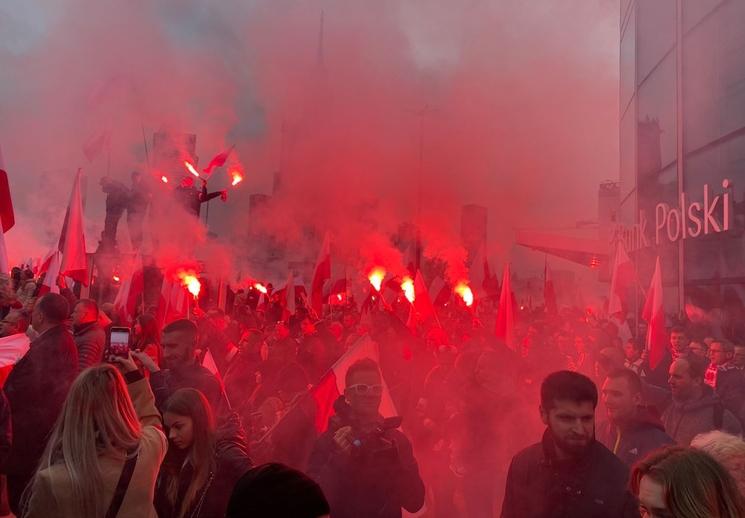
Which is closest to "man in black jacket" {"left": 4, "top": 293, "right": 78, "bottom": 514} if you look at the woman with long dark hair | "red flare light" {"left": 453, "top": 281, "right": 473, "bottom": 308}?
the woman with long dark hair

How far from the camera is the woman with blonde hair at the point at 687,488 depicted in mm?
1875

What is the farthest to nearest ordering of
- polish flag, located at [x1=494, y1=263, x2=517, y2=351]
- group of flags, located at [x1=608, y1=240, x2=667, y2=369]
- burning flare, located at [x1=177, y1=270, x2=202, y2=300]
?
burning flare, located at [x1=177, y1=270, x2=202, y2=300] < polish flag, located at [x1=494, y1=263, x2=517, y2=351] < group of flags, located at [x1=608, y1=240, x2=667, y2=369]

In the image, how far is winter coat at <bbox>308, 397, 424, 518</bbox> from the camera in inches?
120

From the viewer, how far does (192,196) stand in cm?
1802

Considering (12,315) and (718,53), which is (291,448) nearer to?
(12,315)

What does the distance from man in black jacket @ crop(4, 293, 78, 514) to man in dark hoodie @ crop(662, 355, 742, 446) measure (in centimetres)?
416

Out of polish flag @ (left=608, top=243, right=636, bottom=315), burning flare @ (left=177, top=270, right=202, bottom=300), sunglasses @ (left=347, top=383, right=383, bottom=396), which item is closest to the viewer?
sunglasses @ (left=347, top=383, right=383, bottom=396)

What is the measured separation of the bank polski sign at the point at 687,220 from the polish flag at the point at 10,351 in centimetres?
846

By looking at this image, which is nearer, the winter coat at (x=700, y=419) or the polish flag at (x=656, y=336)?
the winter coat at (x=700, y=419)

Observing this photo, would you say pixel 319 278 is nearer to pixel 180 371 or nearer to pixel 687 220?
pixel 180 371

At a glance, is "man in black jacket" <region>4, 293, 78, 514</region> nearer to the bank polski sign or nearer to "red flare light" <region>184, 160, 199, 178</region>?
the bank polski sign

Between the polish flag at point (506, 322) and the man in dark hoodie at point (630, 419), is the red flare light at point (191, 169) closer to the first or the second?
the polish flag at point (506, 322)

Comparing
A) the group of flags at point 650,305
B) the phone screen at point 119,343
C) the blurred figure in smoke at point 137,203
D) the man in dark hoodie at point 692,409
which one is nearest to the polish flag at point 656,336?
the group of flags at point 650,305

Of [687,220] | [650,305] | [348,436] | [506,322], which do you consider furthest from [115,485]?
[687,220]
